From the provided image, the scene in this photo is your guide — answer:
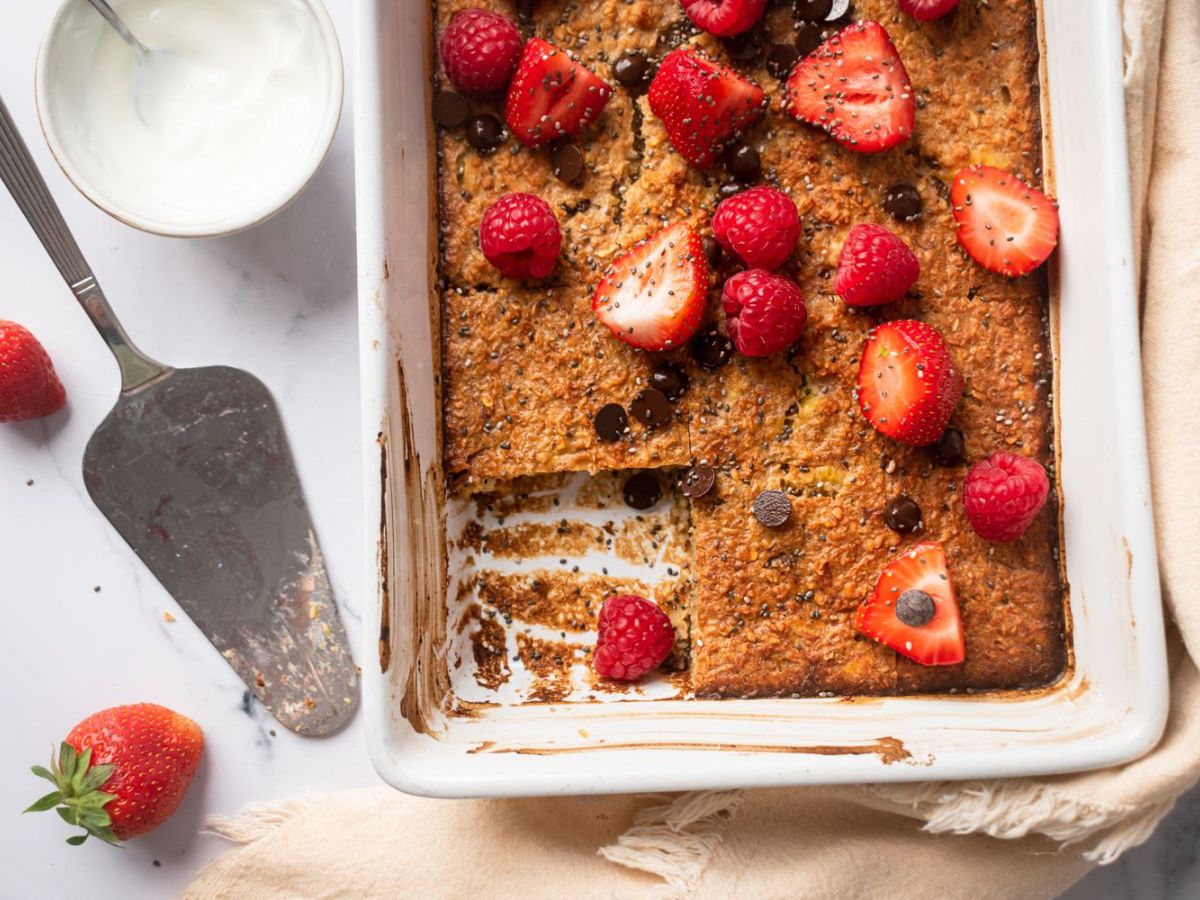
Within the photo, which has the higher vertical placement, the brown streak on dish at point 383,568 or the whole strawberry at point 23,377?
the whole strawberry at point 23,377

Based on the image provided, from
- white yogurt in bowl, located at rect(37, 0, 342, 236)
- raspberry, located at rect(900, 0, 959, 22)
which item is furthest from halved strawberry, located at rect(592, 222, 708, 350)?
white yogurt in bowl, located at rect(37, 0, 342, 236)

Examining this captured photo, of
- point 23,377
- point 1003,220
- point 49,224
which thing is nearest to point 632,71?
point 1003,220

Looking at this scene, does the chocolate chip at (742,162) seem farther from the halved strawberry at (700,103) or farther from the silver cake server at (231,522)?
the silver cake server at (231,522)

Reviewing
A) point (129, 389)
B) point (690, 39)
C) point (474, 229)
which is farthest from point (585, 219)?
point (129, 389)

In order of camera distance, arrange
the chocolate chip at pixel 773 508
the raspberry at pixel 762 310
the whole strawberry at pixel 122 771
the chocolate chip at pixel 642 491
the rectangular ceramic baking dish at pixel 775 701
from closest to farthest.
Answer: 1. the rectangular ceramic baking dish at pixel 775 701
2. the raspberry at pixel 762 310
3. the chocolate chip at pixel 773 508
4. the whole strawberry at pixel 122 771
5. the chocolate chip at pixel 642 491

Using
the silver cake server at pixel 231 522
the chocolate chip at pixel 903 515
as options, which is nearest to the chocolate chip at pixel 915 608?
the chocolate chip at pixel 903 515

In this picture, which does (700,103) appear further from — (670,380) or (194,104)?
(194,104)
